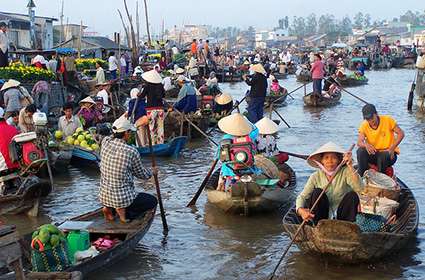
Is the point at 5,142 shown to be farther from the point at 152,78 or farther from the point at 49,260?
the point at 152,78

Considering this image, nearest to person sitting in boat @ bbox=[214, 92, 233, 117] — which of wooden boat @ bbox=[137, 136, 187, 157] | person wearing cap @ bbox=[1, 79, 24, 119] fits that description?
wooden boat @ bbox=[137, 136, 187, 157]

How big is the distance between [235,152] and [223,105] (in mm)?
8625

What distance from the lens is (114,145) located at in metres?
6.77

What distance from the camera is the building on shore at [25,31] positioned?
2743cm

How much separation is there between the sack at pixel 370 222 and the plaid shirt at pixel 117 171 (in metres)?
2.35

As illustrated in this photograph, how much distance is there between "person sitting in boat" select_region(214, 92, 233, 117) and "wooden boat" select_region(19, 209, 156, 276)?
9417mm

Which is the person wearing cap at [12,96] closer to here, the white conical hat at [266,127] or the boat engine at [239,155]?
the white conical hat at [266,127]

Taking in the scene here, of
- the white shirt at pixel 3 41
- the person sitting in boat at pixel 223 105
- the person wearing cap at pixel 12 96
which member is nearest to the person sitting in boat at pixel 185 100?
the person sitting in boat at pixel 223 105

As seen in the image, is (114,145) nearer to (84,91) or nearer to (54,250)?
(54,250)

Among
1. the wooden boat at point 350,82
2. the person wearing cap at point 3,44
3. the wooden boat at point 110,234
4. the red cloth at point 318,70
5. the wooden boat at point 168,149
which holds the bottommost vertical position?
the wooden boat at point 350,82

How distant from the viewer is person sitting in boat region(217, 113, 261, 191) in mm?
8062

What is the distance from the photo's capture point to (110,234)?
262 inches

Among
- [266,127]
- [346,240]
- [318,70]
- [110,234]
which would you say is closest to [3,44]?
[266,127]

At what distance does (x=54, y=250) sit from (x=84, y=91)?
1378 cm
